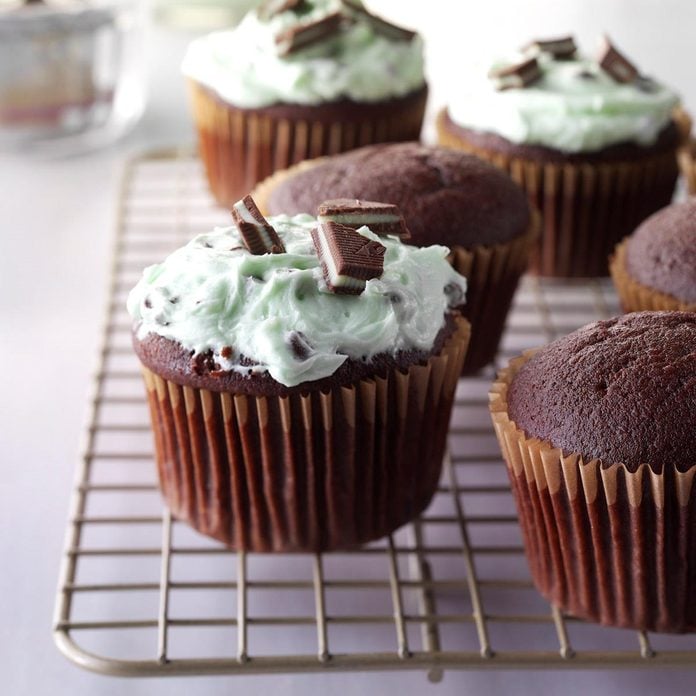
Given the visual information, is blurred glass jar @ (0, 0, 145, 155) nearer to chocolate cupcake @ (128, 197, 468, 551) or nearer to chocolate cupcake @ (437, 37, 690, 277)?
chocolate cupcake @ (437, 37, 690, 277)

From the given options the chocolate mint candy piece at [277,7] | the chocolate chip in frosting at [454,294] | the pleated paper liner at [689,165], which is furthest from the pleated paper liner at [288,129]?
the chocolate chip in frosting at [454,294]

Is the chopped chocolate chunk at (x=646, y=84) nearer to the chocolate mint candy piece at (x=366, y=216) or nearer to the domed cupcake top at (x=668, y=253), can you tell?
the domed cupcake top at (x=668, y=253)

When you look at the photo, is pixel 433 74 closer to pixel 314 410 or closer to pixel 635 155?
pixel 635 155

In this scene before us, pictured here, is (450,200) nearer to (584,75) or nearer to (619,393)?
(584,75)

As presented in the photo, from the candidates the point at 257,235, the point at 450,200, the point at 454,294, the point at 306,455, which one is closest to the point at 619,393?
the point at 454,294

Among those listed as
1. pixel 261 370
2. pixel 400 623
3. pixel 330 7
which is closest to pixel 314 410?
pixel 261 370

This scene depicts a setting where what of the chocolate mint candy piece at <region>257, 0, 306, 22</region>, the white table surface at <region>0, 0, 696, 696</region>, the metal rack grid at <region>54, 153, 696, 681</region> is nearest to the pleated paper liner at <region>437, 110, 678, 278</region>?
the chocolate mint candy piece at <region>257, 0, 306, 22</region>
